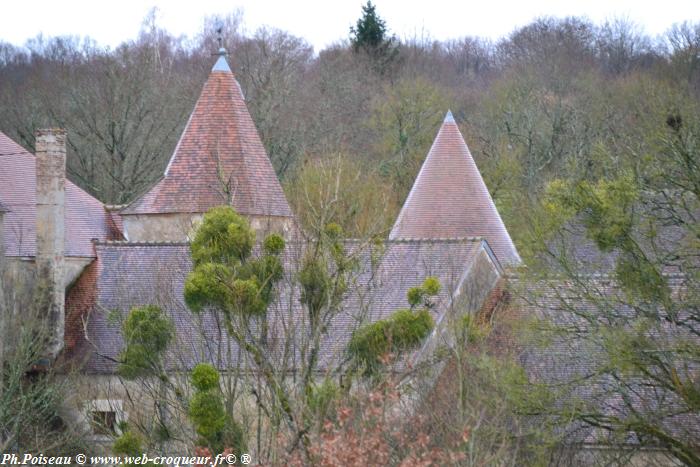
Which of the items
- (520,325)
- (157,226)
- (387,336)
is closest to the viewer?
(387,336)

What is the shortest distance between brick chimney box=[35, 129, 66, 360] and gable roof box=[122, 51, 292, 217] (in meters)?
3.48

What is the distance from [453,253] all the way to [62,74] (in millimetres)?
23497

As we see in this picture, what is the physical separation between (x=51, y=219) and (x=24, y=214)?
4.78 feet

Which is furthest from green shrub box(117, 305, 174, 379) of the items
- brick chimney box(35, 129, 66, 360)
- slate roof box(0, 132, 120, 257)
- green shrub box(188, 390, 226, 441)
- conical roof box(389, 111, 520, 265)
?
conical roof box(389, 111, 520, 265)

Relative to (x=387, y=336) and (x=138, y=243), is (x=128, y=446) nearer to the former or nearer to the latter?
(x=387, y=336)

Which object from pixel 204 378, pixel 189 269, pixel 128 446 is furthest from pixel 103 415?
pixel 204 378

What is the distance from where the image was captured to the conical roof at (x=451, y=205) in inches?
864

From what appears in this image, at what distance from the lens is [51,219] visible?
18.3 metres

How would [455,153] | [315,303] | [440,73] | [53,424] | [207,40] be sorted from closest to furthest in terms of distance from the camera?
[315,303], [53,424], [455,153], [440,73], [207,40]

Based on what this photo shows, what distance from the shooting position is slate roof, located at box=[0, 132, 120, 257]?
19.2 m

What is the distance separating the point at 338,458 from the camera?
865 cm

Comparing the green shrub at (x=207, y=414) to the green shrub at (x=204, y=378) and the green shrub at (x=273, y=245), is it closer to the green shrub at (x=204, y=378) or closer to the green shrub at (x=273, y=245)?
the green shrub at (x=204, y=378)

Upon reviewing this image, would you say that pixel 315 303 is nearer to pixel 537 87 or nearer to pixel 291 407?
pixel 291 407

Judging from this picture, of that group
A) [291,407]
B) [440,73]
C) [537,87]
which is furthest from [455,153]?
[440,73]
